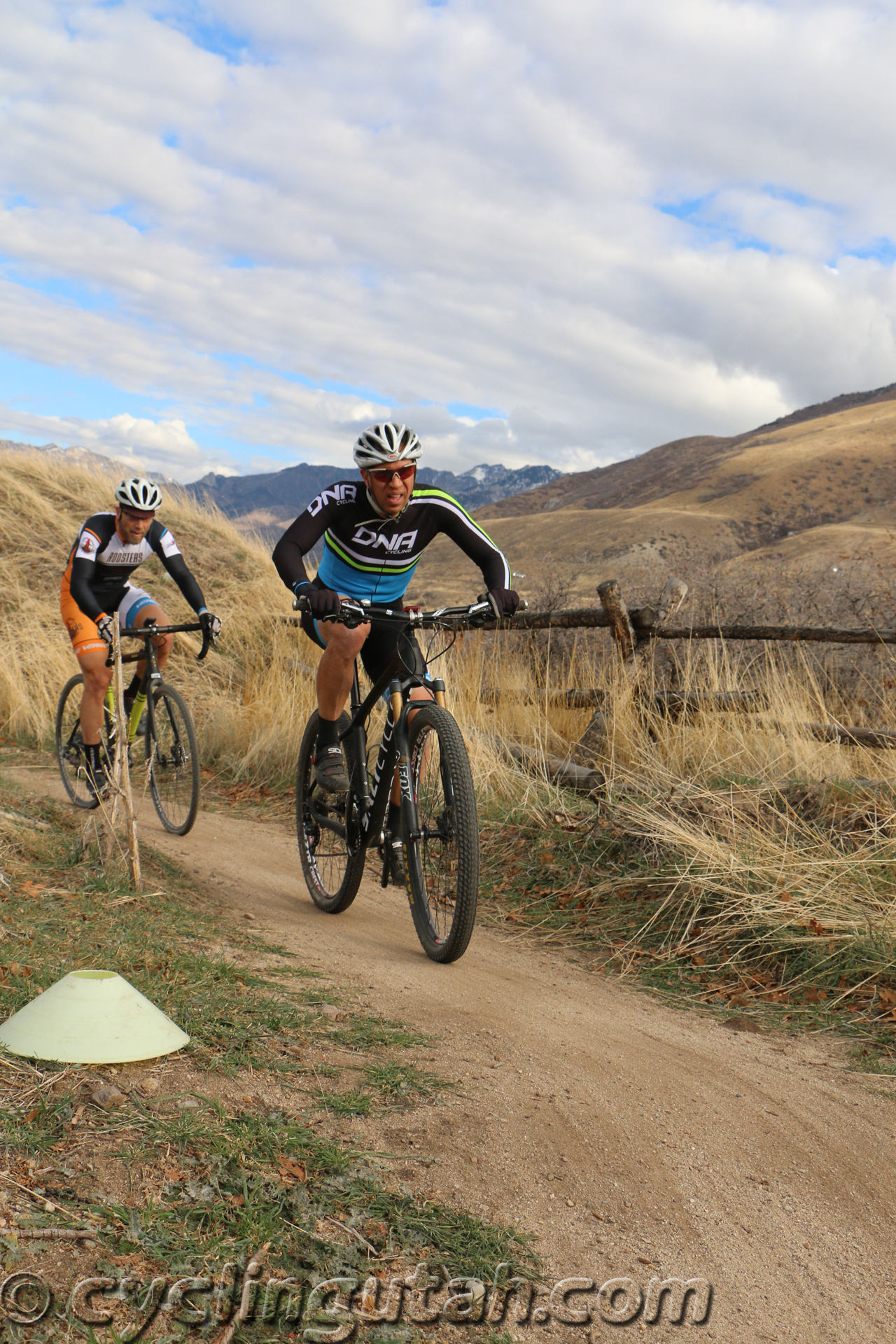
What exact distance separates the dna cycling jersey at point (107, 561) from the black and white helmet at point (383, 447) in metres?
2.48

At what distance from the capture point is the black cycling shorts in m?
4.31

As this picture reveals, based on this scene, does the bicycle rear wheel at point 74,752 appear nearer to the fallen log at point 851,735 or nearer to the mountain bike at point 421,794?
the mountain bike at point 421,794

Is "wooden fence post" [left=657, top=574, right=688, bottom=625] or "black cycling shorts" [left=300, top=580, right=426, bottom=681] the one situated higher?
"wooden fence post" [left=657, top=574, right=688, bottom=625]

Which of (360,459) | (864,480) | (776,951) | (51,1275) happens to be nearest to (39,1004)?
(51,1275)

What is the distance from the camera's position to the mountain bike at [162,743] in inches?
264

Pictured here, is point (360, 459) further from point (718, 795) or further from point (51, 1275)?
point (51, 1275)

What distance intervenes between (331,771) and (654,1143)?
273cm

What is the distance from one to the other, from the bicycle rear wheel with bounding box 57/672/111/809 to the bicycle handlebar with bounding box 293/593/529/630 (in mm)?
3566

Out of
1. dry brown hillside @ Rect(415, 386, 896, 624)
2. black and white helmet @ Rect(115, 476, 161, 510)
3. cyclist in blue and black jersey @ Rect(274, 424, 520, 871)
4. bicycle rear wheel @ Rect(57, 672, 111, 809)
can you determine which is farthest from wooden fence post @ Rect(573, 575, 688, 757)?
dry brown hillside @ Rect(415, 386, 896, 624)

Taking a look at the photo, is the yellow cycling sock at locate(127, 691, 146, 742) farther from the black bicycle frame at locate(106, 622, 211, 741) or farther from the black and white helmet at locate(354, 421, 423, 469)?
the black and white helmet at locate(354, 421, 423, 469)

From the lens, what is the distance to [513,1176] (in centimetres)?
227

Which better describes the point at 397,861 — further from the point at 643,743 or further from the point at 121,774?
the point at 643,743

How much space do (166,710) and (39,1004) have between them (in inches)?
186

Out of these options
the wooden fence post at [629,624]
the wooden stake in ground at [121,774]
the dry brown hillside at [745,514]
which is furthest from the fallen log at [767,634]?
the dry brown hillside at [745,514]
